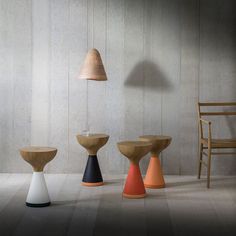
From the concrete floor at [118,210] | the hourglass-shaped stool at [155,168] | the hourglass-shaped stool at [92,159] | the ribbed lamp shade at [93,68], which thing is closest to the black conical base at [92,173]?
the hourglass-shaped stool at [92,159]

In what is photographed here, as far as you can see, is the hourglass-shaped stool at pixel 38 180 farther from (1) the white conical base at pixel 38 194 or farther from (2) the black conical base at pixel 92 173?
(2) the black conical base at pixel 92 173

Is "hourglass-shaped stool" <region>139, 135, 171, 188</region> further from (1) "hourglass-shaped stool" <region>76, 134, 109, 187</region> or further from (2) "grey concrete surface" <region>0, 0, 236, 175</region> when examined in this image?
(2) "grey concrete surface" <region>0, 0, 236, 175</region>

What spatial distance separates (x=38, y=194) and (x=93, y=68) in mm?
1550

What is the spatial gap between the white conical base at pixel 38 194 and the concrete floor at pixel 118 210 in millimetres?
70

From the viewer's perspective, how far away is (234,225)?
3.58 m

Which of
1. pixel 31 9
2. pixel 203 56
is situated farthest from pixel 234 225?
pixel 31 9

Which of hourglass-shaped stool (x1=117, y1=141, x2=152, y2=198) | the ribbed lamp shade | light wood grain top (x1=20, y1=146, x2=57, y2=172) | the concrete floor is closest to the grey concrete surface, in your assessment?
the ribbed lamp shade

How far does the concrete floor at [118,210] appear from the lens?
3465 mm

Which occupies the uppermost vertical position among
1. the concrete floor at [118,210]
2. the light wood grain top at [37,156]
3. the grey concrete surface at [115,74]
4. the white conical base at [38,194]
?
the grey concrete surface at [115,74]

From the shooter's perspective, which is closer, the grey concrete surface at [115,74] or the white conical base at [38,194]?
the white conical base at [38,194]

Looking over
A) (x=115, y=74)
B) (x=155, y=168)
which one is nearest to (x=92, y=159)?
(x=155, y=168)

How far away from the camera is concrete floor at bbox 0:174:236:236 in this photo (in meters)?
3.46

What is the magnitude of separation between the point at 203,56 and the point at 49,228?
9.04ft

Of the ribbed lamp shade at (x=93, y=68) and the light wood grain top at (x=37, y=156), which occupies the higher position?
the ribbed lamp shade at (x=93, y=68)
